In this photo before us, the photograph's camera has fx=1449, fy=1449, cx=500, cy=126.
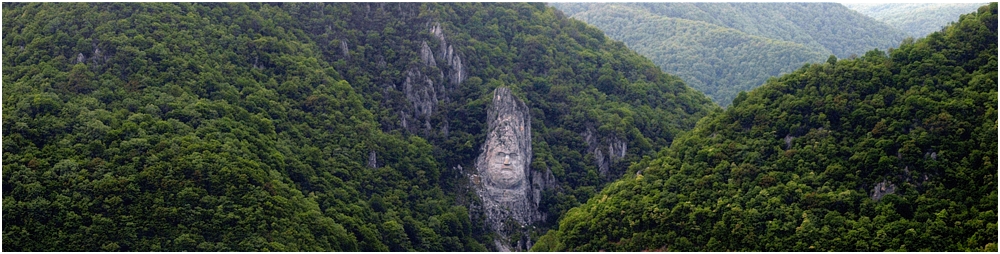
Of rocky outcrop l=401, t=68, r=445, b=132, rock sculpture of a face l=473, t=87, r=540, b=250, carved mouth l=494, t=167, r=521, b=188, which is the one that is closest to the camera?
rock sculpture of a face l=473, t=87, r=540, b=250

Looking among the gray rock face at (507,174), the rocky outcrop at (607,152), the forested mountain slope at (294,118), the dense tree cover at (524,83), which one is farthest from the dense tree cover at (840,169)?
the dense tree cover at (524,83)

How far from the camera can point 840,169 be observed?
80250 mm

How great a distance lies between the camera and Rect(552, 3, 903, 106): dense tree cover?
→ 521 ft

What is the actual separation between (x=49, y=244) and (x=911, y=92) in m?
49.2

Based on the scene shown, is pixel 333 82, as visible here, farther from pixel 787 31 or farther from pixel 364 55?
pixel 787 31

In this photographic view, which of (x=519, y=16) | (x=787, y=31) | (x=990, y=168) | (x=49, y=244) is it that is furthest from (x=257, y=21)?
(x=787, y=31)

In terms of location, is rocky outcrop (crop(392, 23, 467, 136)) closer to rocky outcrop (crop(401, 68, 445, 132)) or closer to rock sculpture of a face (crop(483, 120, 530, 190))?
rocky outcrop (crop(401, 68, 445, 132))

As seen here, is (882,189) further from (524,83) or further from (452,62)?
(452,62)

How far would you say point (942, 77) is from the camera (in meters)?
82.4

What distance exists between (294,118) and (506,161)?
15.6 metres

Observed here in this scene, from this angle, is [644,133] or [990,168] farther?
[644,133]

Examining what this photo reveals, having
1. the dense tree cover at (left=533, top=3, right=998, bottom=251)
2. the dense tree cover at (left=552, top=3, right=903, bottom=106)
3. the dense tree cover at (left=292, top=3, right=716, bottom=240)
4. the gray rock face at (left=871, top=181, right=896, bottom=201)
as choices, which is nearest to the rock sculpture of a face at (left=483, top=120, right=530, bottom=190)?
the dense tree cover at (left=292, top=3, right=716, bottom=240)

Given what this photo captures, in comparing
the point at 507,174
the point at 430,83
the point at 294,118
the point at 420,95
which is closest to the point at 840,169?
the point at 507,174

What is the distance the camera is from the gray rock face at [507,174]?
10394 centimetres
